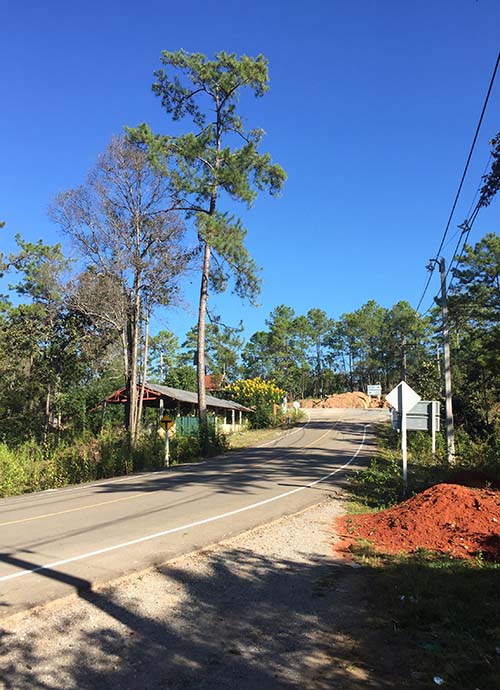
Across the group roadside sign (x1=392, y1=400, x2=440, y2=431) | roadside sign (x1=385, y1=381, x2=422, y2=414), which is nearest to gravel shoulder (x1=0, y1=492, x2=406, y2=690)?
roadside sign (x1=385, y1=381, x2=422, y2=414)

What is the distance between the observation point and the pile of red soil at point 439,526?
784 cm

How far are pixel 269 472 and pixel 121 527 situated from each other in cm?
1003

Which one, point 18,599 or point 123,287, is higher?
point 123,287

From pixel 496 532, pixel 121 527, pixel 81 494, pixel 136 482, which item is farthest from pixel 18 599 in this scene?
pixel 136 482

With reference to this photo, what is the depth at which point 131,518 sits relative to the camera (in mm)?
10562

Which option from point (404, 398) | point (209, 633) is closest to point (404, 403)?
point (404, 398)

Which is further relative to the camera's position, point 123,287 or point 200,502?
point 123,287

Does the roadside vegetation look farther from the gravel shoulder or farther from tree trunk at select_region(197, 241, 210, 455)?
tree trunk at select_region(197, 241, 210, 455)

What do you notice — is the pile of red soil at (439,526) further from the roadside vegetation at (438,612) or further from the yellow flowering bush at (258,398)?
the yellow flowering bush at (258,398)

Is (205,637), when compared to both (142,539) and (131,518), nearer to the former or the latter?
(142,539)

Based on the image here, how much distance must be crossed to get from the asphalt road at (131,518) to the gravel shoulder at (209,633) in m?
0.61

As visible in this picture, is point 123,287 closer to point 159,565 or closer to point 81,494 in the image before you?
point 81,494

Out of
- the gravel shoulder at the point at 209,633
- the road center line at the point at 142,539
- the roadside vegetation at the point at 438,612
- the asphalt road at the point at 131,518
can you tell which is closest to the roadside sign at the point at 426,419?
the asphalt road at the point at 131,518

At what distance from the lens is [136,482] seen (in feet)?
56.9
